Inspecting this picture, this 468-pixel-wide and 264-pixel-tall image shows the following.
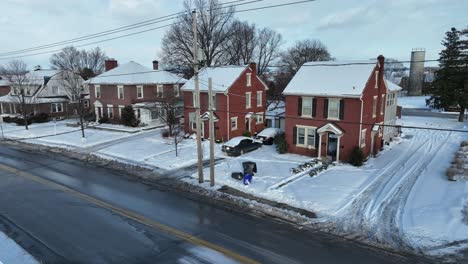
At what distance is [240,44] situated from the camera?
5138cm

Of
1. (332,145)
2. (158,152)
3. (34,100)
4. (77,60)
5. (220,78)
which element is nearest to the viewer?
(332,145)

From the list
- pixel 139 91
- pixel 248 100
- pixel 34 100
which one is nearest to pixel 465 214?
pixel 248 100

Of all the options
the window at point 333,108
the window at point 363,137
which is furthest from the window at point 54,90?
the window at point 363,137

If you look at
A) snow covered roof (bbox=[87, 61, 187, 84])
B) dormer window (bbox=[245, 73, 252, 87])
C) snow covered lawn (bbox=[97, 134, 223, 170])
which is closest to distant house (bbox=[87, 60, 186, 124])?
snow covered roof (bbox=[87, 61, 187, 84])

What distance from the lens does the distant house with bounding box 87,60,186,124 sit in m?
38.8

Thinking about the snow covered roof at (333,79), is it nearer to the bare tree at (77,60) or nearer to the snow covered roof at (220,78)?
the snow covered roof at (220,78)

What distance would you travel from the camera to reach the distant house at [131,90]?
1527 inches

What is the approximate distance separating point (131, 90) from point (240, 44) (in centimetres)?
2044

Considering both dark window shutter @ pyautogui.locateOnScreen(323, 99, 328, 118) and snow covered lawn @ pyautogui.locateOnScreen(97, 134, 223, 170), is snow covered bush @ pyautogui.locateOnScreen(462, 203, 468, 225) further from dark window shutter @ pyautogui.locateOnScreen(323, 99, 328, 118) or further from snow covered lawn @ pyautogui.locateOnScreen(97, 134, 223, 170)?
snow covered lawn @ pyautogui.locateOnScreen(97, 134, 223, 170)

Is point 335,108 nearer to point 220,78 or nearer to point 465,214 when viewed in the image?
point 465,214

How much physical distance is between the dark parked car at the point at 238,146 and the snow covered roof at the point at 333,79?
5012 mm

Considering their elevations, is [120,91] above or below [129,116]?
above

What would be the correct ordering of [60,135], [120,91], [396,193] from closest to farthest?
[396,193], [60,135], [120,91]

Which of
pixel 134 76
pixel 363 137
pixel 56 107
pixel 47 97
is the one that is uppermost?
pixel 134 76
